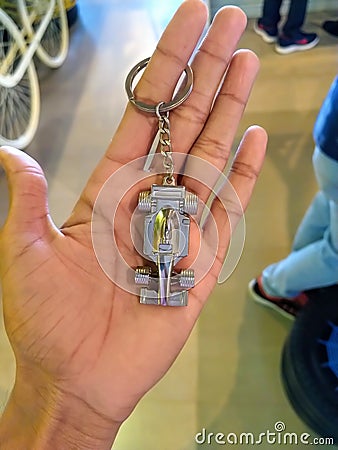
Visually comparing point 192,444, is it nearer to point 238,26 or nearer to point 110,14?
point 238,26

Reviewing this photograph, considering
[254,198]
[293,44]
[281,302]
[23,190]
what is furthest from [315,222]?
[293,44]

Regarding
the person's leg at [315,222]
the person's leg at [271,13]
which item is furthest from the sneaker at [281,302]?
the person's leg at [271,13]

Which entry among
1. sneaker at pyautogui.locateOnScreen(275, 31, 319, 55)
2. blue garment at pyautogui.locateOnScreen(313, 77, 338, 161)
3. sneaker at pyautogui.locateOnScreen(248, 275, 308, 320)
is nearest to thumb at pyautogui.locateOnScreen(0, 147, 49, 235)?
blue garment at pyautogui.locateOnScreen(313, 77, 338, 161)

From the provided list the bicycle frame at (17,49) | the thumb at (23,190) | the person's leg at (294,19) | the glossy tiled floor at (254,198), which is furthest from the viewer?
the person's leg at (294,19)

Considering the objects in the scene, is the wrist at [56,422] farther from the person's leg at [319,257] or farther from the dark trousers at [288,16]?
the dark trousers at [288,16]

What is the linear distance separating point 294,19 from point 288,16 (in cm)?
3

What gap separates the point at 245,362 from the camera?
1.22 metres

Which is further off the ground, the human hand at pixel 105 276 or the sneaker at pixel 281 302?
the human hand at pixel 105 276

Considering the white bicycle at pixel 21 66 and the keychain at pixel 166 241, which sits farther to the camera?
the white bicycle at pixel 21 66

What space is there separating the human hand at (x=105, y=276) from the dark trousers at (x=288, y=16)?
1.28 m

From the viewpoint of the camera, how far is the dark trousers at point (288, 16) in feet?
6.19

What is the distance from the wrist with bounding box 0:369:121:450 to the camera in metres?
0.72

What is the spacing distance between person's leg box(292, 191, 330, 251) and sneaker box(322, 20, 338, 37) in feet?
3.65

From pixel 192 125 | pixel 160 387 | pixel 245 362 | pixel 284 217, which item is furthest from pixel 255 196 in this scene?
pixel 192 125
